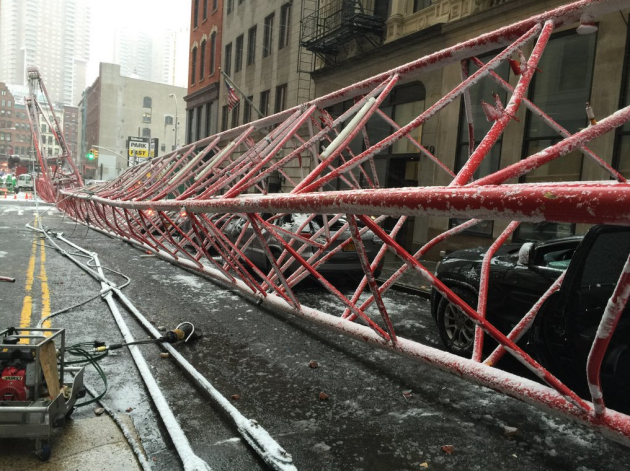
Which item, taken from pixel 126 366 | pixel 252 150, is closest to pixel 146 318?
pixel 126 366

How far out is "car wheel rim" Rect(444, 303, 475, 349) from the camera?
5.24 meters

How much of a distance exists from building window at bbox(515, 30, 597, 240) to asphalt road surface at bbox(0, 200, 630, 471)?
18.0 feet

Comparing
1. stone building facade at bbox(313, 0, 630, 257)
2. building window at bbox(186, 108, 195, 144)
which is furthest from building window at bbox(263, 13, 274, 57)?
building window at bbox(186, 108, 195, 144)

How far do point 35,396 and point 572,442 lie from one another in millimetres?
3823

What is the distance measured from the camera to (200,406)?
3.97 m

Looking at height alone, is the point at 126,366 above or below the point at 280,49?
below

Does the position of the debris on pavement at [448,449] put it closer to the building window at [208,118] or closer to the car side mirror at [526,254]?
the car side mirror at [526,254]

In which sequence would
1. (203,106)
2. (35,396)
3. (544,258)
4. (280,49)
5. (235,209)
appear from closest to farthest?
1. (35,396)
2. (235,209)
3. (544,258)
4. (280,49)
5. (203,106)

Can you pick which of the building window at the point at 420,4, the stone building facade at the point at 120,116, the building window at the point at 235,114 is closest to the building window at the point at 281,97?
the building window at the point at 235,114

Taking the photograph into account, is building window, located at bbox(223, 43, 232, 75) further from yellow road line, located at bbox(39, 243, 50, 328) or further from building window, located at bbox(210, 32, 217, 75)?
yellow road line, located at bbox(39, 243, 50, 328)

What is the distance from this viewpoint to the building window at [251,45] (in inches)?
1028

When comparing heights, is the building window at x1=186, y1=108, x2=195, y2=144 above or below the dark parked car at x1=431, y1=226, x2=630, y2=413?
above

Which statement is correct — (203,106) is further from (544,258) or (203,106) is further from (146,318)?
(544,258)

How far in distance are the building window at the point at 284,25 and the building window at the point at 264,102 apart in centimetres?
238
